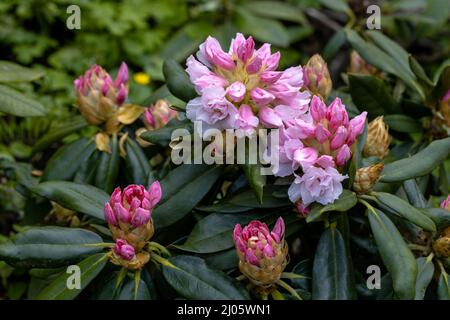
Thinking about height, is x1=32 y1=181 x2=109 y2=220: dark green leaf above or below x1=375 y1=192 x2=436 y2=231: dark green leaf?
above

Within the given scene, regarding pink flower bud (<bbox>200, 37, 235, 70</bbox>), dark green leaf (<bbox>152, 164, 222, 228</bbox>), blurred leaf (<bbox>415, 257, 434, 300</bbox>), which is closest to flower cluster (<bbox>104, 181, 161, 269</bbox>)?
dark green leaf (<bbox>152, 164, 222, 228</bbox>)

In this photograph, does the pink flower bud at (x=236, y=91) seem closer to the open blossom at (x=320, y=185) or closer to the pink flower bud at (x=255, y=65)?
the pink flower bud at (x=255, y=65)

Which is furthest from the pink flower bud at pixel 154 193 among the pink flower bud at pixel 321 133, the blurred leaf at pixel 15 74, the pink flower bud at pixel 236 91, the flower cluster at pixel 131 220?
the blurred leaf at pixel 15 74

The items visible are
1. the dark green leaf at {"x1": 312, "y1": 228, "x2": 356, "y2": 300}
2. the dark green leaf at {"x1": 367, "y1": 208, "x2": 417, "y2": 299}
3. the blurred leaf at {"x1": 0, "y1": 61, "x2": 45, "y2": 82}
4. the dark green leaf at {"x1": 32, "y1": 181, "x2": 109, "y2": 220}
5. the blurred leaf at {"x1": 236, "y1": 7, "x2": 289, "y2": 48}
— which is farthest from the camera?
the blurred leaf at {"x1": 236, "y1": 7, "x2": 289, "y2": 48}

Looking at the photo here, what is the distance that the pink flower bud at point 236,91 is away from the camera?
145 centimetres

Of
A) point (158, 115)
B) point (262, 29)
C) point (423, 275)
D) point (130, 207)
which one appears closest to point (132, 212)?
point (130, 207)

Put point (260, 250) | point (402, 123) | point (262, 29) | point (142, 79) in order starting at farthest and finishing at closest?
point (262, 29) < point (142, 79) < point (402, 123) < point (260, 250)

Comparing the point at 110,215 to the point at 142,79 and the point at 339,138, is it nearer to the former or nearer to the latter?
the point at 339,138

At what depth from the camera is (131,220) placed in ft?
4.91

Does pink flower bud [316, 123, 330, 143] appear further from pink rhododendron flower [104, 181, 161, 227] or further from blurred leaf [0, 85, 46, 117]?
blurred leaf [0, 85, 46, 117]

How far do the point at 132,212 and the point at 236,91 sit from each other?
1.13ft

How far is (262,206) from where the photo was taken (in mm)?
1579

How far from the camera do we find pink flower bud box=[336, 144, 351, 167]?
1.47 m

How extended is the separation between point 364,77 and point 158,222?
0.70 m
